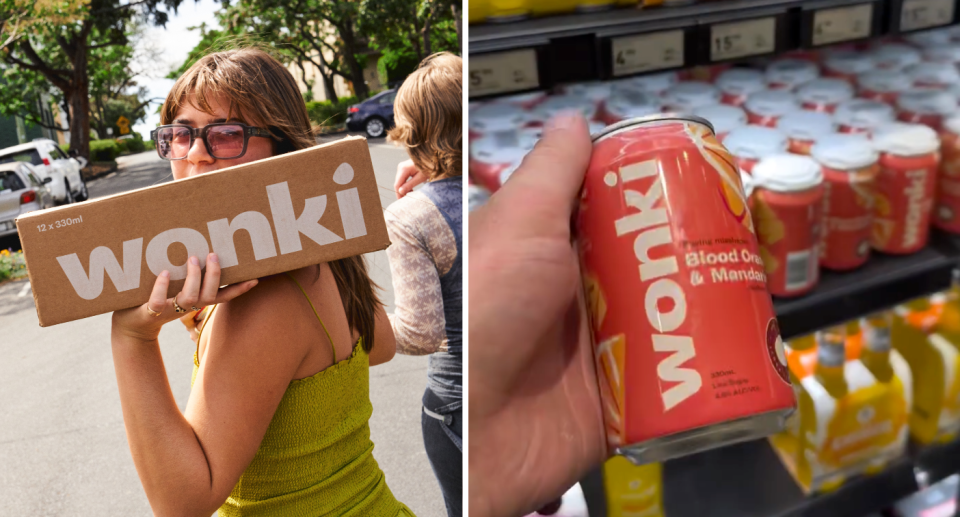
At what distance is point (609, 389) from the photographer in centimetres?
77

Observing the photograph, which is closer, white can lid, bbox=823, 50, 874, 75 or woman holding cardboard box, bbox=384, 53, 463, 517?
woman holding cardboard box, bbox=384, 53, 463, 517

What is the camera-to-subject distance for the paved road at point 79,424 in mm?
2062

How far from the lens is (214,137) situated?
2.74ft

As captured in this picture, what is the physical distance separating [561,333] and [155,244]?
1.71 feet

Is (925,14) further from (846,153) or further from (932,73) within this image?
(846,153)

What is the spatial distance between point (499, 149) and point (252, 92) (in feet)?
1.31

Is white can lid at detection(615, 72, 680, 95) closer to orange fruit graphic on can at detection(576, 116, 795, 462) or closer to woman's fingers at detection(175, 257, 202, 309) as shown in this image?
orange fruit graphic on can at detection(576, 116, 795, 462)

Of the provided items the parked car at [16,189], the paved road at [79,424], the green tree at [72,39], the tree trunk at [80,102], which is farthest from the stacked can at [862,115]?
the tree trunk at [80,102]

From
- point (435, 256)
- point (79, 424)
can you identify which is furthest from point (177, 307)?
point (79, 424)

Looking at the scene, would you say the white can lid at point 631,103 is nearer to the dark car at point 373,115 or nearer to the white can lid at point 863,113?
the white can lid at point 863,113

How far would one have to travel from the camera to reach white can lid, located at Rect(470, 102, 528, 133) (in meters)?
1.13

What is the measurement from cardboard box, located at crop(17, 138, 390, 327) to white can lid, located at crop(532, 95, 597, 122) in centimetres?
49

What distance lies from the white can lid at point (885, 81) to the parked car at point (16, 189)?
3.41 m

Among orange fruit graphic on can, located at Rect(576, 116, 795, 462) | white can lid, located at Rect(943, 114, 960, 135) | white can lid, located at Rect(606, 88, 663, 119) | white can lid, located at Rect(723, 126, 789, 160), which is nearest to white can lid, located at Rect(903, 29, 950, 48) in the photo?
white can lid, located at Rect(943, 114, 960, 135)
